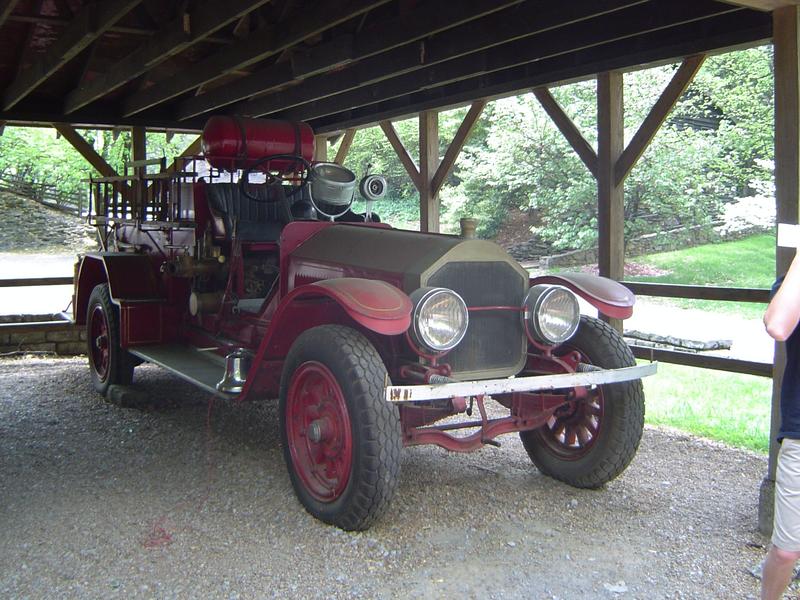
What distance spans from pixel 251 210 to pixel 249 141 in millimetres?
506

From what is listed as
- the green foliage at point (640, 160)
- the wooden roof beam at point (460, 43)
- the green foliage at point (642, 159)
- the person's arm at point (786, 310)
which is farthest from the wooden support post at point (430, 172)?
the green foliage at point (642, 159)

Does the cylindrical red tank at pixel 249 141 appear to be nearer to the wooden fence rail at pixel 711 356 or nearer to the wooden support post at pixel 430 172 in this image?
the wooden support post at pixel 430 172

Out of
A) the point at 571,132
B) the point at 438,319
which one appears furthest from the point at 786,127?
the point at 571,132

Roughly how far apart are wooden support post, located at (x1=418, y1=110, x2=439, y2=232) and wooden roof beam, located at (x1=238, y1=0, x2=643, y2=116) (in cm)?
83

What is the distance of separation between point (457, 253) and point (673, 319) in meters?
10.0

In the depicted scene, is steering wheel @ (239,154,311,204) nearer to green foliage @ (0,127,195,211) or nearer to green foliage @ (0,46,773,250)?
green foliage @ (0,46,773,250)

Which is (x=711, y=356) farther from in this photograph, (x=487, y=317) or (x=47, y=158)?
(x=47, y=158)

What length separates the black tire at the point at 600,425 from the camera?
3871 mm

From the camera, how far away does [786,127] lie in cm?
344

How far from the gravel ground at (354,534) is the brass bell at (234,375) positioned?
1.62 feet

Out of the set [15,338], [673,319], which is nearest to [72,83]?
[15,338]

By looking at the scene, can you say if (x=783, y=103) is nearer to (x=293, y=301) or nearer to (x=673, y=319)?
(x=293, y=301)

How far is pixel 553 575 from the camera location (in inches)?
123

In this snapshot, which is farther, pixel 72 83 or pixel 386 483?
pixel 72 83
